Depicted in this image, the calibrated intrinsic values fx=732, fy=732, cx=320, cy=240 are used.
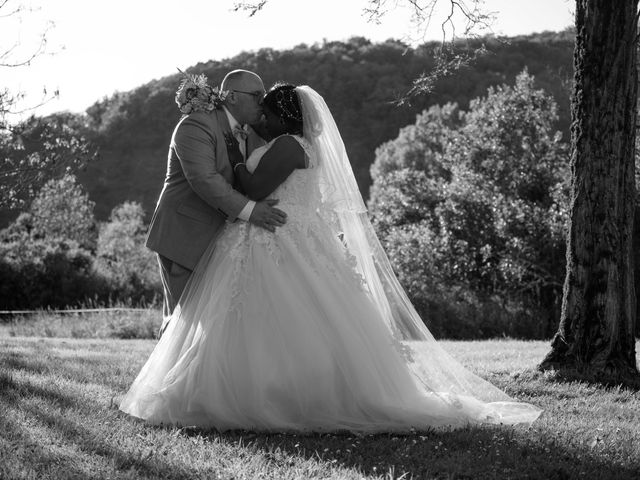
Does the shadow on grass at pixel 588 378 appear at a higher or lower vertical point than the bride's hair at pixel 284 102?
lower

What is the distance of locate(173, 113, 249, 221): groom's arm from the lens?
525 centimetres

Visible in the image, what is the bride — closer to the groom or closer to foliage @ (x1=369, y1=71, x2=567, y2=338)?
the groom

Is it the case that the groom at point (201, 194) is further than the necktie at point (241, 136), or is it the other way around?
Answer: the necktie at point (241, 136)

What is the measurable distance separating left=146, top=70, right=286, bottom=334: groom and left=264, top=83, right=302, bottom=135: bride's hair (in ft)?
0.60

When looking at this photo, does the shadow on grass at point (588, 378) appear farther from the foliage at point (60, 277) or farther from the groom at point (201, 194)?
the foliage at point (60, 277)

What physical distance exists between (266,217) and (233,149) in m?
0.73

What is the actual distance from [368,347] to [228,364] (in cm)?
96

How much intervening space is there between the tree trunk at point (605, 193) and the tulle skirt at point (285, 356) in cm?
184

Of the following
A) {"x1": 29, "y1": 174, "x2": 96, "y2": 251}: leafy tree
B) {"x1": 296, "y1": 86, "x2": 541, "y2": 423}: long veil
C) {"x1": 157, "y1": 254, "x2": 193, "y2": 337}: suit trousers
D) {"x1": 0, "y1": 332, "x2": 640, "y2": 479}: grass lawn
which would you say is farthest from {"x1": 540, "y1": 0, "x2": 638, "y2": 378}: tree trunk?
{"x1": 29, "y1": 174, "x2": 96, "y2": 251}: leafy tree

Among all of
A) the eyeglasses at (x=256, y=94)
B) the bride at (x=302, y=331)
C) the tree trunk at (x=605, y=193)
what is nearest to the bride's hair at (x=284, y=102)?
the bride at (x=302, y=331)

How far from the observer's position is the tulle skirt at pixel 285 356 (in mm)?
4773

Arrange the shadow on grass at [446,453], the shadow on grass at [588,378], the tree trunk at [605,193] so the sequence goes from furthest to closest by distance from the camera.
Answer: the tree trunk at [605,193], the shadow on grass at [588,378], the shadow on grass at [446,453]

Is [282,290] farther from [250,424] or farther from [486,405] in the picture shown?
[486,405]

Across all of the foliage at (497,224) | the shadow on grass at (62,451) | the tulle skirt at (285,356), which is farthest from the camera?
the foliage at (497,224)
